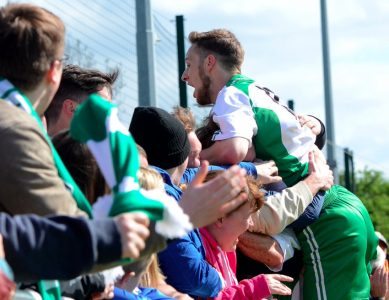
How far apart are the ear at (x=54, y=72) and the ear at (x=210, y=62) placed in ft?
10.3

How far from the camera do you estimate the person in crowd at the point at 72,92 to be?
4598 mm

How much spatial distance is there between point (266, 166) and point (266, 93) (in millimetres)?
520

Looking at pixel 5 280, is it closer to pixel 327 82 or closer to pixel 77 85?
pixel 77 85

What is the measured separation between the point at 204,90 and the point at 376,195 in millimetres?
24836

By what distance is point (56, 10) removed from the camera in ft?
19.4

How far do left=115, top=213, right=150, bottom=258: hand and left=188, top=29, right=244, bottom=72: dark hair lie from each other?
3642mm

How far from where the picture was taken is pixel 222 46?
6.16 metres

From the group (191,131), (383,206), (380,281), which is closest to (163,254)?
(191,131)

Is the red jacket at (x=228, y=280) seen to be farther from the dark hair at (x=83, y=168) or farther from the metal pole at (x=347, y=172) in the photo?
the metal pole at (x=347, y=172)

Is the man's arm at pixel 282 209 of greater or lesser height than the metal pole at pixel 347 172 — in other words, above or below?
above

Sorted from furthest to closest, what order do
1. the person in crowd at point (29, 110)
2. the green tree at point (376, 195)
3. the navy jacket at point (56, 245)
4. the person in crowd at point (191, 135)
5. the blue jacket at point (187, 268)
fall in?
1. the green tree at point (376, 195)
2. the person in crowd at point (191, 135)
3. the blue jacket at point (187, 268)
4. the person in crowd at point (29, 110)
5. the navy jacket at point (56, 245)

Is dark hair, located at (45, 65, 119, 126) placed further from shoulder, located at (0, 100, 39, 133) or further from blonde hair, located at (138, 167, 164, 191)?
shoulder, located at (0, 100, 39, 133)

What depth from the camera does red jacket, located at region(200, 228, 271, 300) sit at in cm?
486

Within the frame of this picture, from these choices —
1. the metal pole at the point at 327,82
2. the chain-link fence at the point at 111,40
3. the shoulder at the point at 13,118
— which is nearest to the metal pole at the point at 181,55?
the chain-link fence at the point at 111,40
